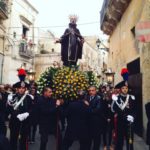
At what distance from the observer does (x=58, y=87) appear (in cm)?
814

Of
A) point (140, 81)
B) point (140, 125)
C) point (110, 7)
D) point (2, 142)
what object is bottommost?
point (140, 125)

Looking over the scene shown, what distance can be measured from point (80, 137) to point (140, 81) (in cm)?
452

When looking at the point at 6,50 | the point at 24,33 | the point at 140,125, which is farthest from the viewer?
the point at 24,33

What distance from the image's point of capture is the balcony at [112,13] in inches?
575

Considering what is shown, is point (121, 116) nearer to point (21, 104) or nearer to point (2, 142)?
point (21, 104)

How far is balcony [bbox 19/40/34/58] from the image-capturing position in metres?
27.4

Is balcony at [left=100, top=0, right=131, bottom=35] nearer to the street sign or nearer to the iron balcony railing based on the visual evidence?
the street sign

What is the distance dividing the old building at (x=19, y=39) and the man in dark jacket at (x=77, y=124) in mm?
18813

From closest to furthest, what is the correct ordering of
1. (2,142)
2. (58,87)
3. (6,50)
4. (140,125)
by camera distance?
(2,142), (58,87), (140,125), (6,50)

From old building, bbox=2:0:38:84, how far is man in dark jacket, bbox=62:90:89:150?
18.8 m

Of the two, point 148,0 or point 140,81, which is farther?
point 140,81

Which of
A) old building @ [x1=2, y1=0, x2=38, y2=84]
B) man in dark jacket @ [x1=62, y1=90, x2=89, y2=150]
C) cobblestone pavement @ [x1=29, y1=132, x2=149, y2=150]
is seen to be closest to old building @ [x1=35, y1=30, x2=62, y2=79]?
old building @ [x1=2, y1=0, x2=38, y2=84]

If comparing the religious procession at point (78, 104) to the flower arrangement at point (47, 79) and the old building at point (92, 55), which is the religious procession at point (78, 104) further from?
the old building at point (92, 55)

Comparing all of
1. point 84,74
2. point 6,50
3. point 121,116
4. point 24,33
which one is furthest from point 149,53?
point 24,33
